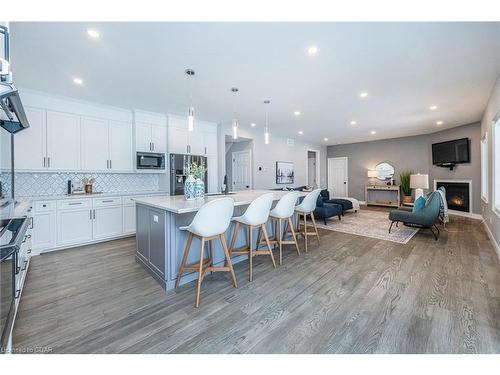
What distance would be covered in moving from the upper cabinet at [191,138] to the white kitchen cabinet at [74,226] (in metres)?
2.03

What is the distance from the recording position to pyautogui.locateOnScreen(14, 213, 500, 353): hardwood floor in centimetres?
156

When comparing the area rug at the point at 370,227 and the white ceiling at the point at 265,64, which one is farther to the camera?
the area rug at the point at 370,227

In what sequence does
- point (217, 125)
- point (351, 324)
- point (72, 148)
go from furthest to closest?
1. point (217, 125)
2. point (72, 148)
3. point (351, 324)

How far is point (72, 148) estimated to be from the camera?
382 centimetres

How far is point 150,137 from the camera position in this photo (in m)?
4.66

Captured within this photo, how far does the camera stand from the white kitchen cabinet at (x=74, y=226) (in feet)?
11.6

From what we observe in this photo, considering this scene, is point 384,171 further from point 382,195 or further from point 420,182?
point 420,182

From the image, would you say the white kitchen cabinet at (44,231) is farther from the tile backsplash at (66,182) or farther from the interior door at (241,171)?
the interior door at (241,171)

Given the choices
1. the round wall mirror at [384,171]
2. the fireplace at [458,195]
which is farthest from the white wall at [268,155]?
the fireplace at [458,195]

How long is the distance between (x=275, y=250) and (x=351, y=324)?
5.98 ft

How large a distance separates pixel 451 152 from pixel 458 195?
1.28m

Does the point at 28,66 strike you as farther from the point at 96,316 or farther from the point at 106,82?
the point at 96,316

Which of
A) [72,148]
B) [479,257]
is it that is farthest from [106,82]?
[479,257]
